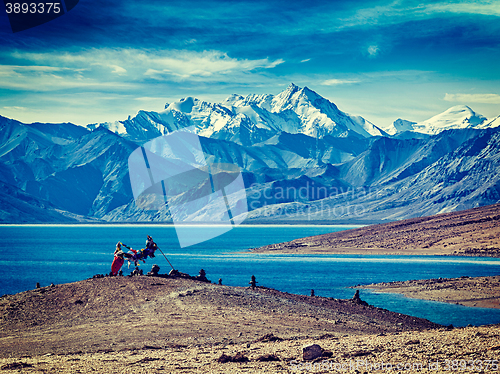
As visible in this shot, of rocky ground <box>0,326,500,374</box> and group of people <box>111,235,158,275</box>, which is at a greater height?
group of people <box>111,235,158,275</box>

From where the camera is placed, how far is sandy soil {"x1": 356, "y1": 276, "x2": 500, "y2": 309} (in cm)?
5581

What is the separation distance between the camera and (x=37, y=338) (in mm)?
27906

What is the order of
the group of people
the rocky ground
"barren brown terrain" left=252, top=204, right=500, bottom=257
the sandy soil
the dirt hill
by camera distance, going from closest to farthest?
the rocky ground
the dirt hill
the group of people
the sandy soil
"barren brown terrain" left=252, top=204, right=500, bottom=257

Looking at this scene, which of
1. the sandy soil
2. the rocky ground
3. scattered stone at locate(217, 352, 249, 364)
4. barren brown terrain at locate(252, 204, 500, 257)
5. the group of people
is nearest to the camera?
the rocky ground

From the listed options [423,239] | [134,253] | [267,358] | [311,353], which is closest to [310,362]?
[311,353]

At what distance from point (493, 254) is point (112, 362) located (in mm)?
113218

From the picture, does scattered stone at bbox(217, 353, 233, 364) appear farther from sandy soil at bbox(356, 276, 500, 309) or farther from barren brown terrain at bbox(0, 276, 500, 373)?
sandy soil at bbox(356, 276, 500, 309)

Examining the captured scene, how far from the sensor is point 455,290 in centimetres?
6288

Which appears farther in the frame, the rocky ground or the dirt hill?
the dirt hill

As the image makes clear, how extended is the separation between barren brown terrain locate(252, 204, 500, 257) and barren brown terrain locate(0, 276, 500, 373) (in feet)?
309

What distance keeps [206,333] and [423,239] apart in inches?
4910

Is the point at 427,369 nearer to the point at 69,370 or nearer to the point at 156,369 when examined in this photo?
the point at 156,369

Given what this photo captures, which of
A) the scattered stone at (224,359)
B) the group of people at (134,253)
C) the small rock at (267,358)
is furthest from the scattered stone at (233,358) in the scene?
the group of people at (134,253)

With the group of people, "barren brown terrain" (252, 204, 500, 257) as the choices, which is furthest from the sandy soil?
"barren brown terrain" (252, 204, 500, 257)
